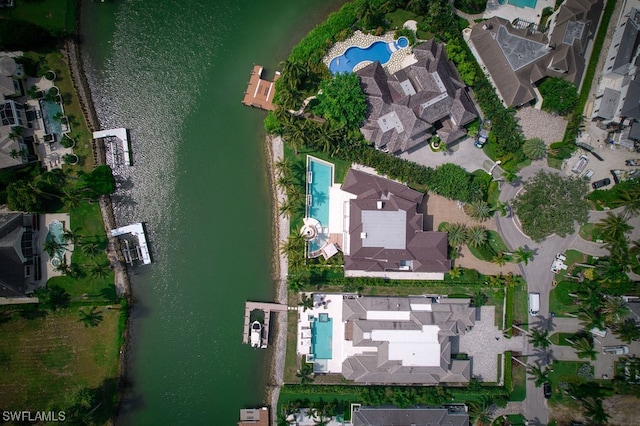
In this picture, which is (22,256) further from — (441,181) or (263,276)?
(441,181)

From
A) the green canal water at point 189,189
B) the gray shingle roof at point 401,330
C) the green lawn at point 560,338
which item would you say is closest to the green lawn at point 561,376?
the green lawn at point 560,338

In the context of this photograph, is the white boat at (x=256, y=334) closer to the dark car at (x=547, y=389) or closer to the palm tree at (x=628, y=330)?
the dark car at (x=547, y=389)

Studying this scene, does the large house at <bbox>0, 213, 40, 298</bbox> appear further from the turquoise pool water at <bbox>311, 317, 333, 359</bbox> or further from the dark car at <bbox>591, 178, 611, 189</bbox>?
the dark car at <bbox>591, 178, 611, 189</bbox>

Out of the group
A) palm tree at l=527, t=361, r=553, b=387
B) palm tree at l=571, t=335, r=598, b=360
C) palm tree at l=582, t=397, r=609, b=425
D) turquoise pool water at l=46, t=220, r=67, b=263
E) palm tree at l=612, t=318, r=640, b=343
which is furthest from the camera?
palm tree at l=571, t=335, r=598, b=360

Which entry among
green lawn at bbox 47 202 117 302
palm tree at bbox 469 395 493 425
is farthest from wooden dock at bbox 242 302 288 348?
palm tree at bbox 469 395 493 425

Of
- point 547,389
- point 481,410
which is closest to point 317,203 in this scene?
point 481,410

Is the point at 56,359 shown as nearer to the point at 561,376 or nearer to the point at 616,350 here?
the point at 561,376

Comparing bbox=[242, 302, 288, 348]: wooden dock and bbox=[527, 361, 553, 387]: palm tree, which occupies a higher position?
bbox=[242, 302, 288, 348]: wooden dock
